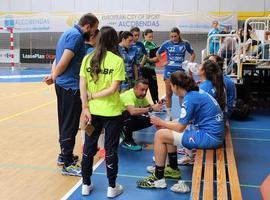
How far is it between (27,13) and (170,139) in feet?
54.1

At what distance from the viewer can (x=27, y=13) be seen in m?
18.8

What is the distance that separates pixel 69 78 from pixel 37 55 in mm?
14959

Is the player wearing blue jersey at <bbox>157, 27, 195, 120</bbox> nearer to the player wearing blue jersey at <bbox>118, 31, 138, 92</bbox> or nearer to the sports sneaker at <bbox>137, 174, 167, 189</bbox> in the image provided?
the player wearing blue jersey at <bbox>118, 31, 138, 92</bbox>

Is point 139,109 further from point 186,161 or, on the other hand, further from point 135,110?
point 186,161

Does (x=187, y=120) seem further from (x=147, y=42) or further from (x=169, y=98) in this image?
(x=147, y=42)

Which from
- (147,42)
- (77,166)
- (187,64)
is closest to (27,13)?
(147,42)

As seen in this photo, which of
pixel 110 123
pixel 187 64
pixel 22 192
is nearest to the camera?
pixel 110 123

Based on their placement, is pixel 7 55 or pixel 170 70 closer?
pixel 170 70

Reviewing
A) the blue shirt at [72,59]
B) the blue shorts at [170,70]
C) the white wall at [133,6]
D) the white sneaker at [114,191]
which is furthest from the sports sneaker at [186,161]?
the white wall at [133,6]

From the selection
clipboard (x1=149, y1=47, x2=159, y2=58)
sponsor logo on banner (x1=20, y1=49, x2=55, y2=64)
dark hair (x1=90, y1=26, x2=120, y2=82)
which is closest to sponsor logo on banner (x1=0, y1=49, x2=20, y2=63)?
sponsor logo on banner (x1=20, y1=49, x2=55, y2=64)

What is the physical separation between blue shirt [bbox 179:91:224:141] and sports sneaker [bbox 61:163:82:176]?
1.33m

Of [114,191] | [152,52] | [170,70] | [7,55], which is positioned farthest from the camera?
[7,55]

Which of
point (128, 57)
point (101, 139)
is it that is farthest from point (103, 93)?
point (128, 57)

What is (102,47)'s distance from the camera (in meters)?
3.49
